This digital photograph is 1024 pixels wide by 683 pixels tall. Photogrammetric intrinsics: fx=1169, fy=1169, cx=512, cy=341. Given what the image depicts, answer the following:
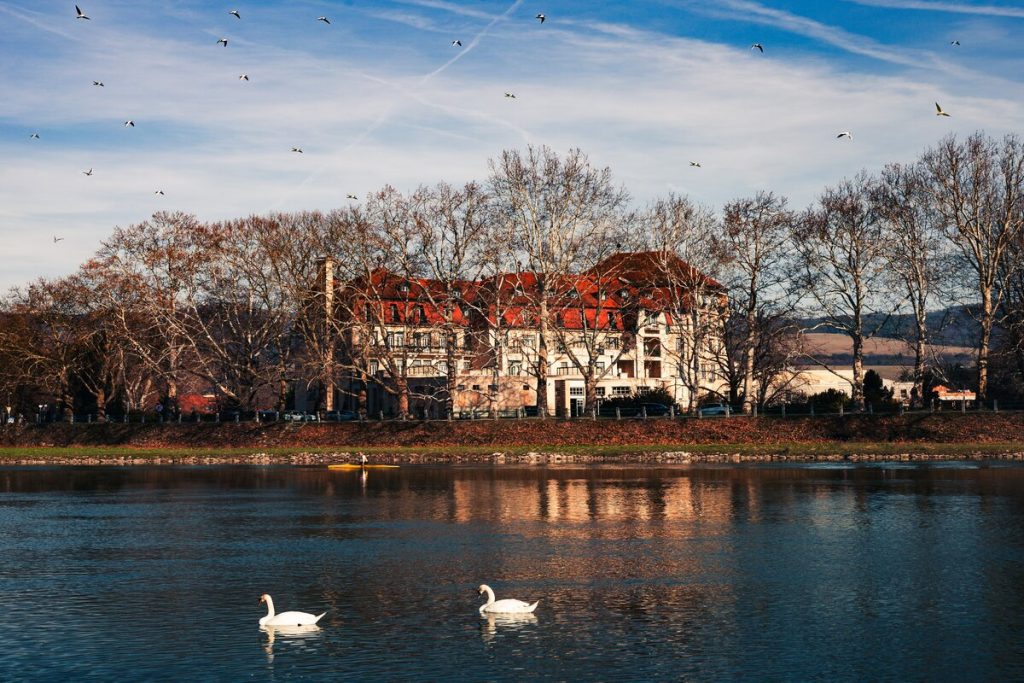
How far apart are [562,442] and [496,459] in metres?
6.18

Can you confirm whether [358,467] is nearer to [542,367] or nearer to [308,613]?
A: [542,367]

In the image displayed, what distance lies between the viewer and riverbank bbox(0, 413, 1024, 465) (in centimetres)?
8281

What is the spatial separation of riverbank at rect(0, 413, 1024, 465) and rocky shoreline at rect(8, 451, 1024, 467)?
0.26 feet

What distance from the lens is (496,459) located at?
86625 millimetres

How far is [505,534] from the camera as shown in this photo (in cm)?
4612

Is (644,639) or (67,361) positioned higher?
(67,361)

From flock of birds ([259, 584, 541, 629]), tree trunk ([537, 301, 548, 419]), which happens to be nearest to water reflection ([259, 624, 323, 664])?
flock of birds ([259, 584, 541, 629])

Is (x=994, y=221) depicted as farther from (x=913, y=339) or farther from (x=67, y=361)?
(x=67, y=361)

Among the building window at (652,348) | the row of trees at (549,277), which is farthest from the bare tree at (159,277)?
the building window at (652,348)

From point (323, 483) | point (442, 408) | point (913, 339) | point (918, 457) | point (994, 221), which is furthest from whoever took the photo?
point (442, 408)

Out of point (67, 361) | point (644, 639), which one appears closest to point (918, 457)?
point (644, 639)

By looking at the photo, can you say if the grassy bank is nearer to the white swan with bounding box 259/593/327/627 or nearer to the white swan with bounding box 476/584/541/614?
the white swan with bounding box 476/584/541/614

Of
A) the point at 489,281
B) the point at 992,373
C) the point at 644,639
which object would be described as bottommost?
the point at 644,639

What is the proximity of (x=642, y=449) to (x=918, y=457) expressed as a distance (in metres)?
19.0
